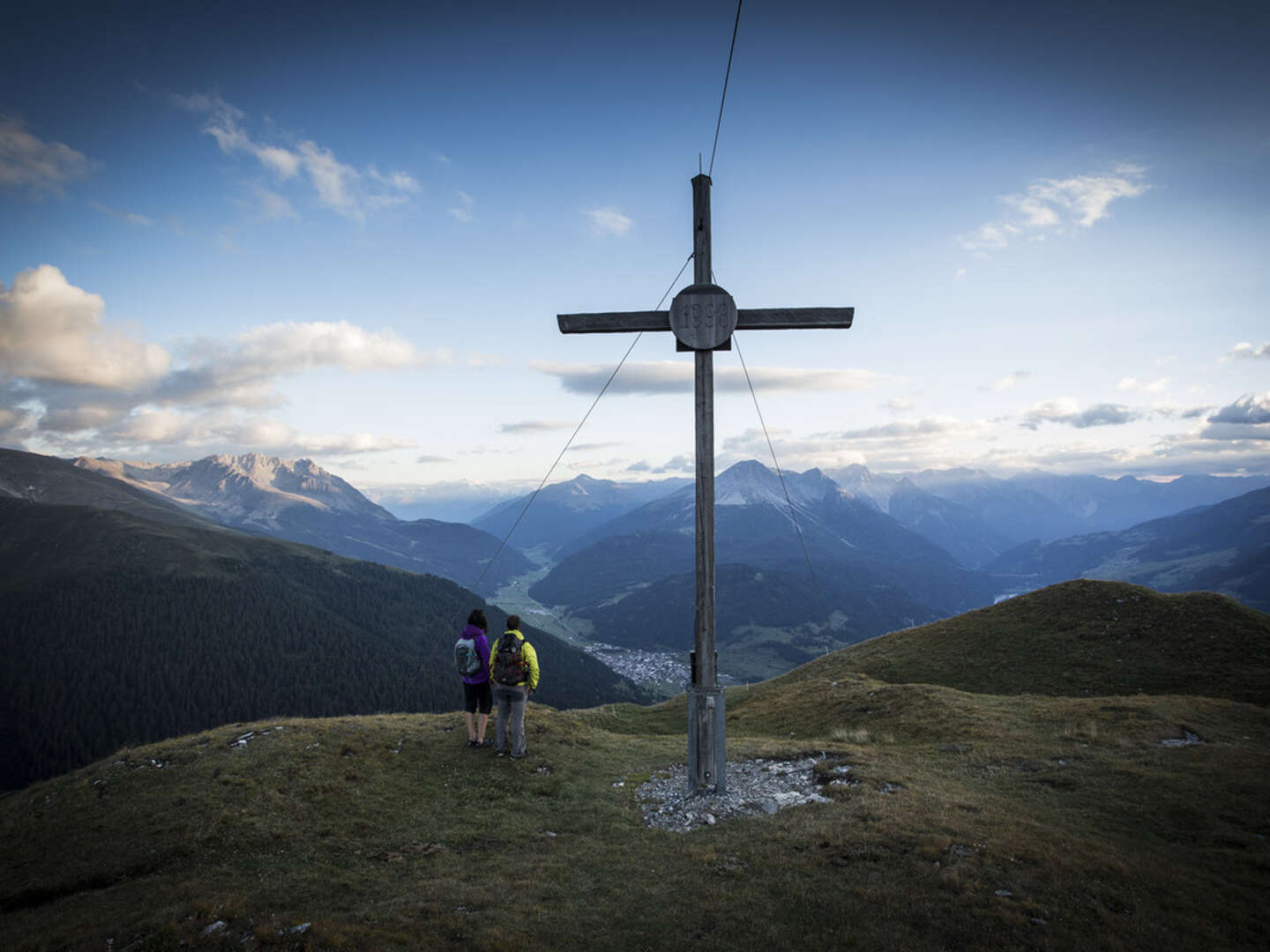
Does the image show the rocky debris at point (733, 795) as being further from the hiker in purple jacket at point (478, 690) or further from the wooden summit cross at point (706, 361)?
the hiker in purple jacket at point (478, 690)

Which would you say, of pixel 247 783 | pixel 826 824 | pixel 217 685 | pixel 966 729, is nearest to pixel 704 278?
pixel 826 824

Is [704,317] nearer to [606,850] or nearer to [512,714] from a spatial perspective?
[606,850]

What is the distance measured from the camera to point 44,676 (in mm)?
183125

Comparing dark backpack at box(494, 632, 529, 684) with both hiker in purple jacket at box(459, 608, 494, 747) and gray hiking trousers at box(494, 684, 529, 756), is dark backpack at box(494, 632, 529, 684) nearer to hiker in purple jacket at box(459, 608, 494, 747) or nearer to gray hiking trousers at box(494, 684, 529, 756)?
gray hiking trousers at box(494, 684, 529, 756)

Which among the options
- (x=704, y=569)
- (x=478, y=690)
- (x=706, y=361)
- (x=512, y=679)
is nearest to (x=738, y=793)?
(x=704, y=569)

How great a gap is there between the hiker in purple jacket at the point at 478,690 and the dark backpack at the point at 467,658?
68 mm

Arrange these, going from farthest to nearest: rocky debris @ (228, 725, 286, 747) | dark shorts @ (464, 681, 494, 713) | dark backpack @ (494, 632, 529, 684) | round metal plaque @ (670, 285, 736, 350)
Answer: dark shorts @ (464, 681, 494, 713) < rocky debris @ (228, 725, 286, 747) < dark backpack @ (494, 632, 529, 684) < round metal plaque @ (670, 285, 736, 350)

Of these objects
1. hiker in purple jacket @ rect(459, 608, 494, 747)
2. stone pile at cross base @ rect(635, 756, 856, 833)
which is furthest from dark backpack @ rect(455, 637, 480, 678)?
stone pile at cross base @ rect(635, 756, 856, 833)

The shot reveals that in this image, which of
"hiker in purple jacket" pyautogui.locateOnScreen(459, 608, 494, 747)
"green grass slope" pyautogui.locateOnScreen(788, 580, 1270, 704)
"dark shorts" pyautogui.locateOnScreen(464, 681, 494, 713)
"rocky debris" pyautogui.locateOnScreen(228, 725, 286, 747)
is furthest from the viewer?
"green grass slope" pyautogui.locateOnScreen(788, 580, 1270, 704)

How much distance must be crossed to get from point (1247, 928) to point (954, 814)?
402 cm

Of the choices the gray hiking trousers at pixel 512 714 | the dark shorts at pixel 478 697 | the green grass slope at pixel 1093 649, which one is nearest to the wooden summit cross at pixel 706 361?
the gray hiking trousers at pixel 512 714

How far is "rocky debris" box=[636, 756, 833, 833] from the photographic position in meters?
12.2

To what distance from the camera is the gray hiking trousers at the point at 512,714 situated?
1498cm

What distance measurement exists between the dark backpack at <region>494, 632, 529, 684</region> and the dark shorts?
135cm
